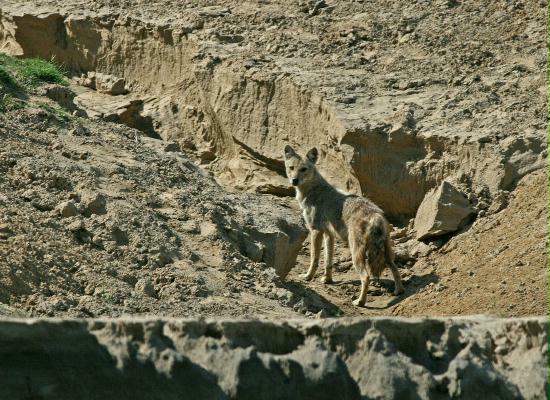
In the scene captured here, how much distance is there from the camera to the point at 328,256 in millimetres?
14680

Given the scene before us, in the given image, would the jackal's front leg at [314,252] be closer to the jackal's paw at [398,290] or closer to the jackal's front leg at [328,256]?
the jackal's front leg at [328,256]

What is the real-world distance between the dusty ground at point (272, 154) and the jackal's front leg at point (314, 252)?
0.20 meters

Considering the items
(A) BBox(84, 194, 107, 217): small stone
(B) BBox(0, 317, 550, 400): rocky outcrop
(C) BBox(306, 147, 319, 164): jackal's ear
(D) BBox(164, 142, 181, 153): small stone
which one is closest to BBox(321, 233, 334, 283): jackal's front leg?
→ (C) BBox(306, 147, 319, 164): jackal's ear

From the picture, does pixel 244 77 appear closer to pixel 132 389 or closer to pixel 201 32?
pixel 201 32

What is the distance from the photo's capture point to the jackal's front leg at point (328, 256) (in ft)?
47.9

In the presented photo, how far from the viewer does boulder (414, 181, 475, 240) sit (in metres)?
14.7

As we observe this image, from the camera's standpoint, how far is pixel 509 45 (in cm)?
1658

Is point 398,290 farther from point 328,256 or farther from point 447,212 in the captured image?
point 447,212

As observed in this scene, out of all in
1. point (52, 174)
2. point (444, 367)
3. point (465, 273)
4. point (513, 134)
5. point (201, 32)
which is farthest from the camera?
point (201, 32)

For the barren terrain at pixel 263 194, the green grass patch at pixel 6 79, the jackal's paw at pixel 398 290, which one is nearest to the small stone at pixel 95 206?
the barren terrain at pixel 263 194

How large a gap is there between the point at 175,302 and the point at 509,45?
803 centimetres

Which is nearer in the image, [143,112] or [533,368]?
[533,368]

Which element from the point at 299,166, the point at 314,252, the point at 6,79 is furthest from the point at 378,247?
the point at 6,79

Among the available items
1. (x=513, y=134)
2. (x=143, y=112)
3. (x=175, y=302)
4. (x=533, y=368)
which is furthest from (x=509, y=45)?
(x=533, y=368)
